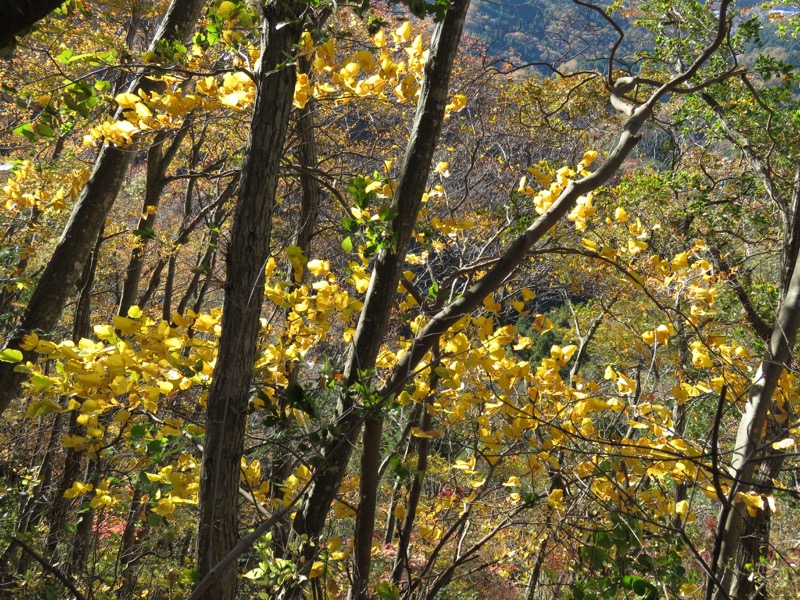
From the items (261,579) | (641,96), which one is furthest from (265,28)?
(641,96)

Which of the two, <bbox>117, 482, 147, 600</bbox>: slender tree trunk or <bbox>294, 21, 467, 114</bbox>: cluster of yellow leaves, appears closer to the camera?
<bbox>294, 21, 467, 114</bbox>: cluster of yellow leaves

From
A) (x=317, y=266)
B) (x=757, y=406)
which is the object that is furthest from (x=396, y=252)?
(x=757, y=406)

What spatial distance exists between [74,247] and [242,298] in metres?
1.35

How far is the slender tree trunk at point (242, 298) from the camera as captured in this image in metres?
1.40

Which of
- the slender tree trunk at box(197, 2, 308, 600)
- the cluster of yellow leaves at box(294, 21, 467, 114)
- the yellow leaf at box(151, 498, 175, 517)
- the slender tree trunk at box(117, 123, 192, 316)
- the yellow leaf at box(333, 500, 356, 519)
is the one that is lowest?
the yellow leaf at box(151, 498, 175, 517)

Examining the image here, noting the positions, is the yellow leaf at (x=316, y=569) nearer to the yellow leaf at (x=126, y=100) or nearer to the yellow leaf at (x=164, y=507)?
the yellow leaf at (x=164, y=507)

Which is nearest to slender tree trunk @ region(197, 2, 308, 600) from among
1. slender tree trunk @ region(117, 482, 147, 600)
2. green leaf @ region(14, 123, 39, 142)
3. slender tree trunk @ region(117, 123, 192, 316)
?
green leaf @ region(14, 123, 39, 142)

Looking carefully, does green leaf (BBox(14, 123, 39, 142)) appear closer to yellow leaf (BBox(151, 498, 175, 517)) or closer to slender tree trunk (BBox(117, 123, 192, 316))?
yellow leaf (BBox(151, 498, 175, 517))

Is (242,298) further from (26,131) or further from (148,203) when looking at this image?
(148,203)

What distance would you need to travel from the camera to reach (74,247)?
93.0 inches

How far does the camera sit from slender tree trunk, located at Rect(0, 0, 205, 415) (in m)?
2.31

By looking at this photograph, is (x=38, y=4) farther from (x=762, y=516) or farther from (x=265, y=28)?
(x=762, y=516)

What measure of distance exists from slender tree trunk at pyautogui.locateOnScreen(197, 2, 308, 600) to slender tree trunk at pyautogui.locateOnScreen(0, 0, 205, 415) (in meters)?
1.16

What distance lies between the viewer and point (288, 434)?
1.58 metres
